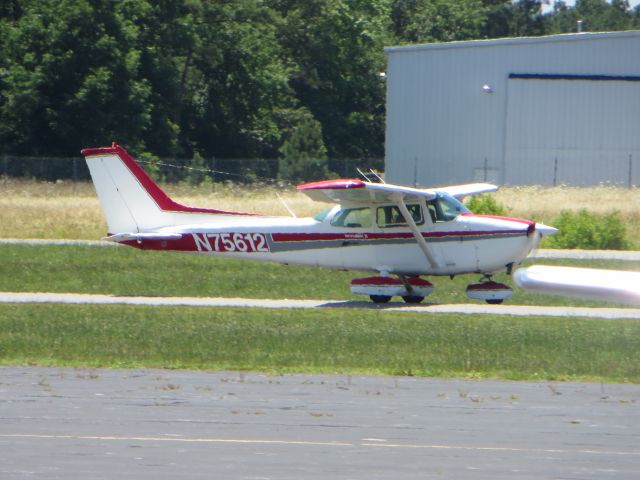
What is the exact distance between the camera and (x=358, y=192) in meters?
17.8

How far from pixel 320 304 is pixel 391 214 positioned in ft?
6.08

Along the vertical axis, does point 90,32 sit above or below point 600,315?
above

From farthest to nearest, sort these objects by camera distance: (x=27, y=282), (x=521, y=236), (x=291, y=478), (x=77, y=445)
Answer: (x=27, y=282) → (x=521, y=236) → (x=77, y=445) → (x=291, y=478)

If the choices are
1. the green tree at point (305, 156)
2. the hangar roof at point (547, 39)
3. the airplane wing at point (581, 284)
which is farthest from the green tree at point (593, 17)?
the airplane wing at point (581, 284)

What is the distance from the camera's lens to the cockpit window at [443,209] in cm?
1844

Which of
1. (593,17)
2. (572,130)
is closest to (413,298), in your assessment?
(572,130)

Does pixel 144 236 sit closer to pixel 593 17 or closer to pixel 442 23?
pixel 442 23

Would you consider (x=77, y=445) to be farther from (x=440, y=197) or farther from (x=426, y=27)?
(x=426, y=27)

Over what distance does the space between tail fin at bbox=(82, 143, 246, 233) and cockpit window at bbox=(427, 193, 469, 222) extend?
3.34 meters

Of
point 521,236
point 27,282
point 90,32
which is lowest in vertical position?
point 27,282

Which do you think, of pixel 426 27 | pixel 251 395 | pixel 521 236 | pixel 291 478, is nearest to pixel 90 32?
pixel 426 27

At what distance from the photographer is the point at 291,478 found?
288 inches

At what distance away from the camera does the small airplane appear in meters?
18.2

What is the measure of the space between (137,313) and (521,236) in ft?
19.9
